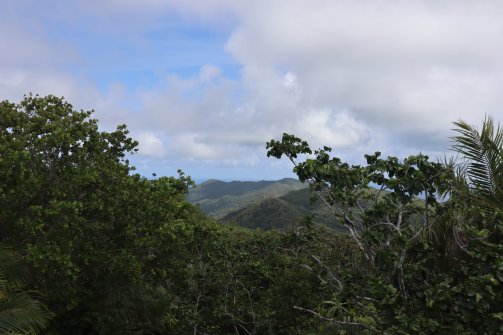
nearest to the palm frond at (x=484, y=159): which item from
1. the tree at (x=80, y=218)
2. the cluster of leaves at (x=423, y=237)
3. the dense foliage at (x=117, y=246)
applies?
the cluster of leaves at (x=423, y=237)

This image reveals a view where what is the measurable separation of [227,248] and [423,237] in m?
9.10

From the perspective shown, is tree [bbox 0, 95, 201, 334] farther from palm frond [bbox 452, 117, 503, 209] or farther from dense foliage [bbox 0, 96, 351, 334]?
palm frond [bbox 452, 117, 503, 209]

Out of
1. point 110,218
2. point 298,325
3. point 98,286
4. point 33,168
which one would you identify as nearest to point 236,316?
point 298,325

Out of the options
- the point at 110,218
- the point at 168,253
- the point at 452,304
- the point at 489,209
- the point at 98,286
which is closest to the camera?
the point at 452,304

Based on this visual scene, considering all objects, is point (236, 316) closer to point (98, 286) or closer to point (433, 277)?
point (98, 286)

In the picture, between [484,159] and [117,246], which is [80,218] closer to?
[117,246]

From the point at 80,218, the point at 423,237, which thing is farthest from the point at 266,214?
the point at 423,237

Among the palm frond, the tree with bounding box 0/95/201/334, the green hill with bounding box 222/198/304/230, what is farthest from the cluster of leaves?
the green hill with bounding box 222/198/304/230

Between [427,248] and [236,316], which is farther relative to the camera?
[236,316]

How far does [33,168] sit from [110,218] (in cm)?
235

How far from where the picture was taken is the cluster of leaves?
493 cm

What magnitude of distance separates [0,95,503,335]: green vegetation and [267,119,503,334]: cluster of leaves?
0.06 ft

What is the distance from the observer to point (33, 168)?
10.7 m

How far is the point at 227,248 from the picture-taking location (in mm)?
14445
